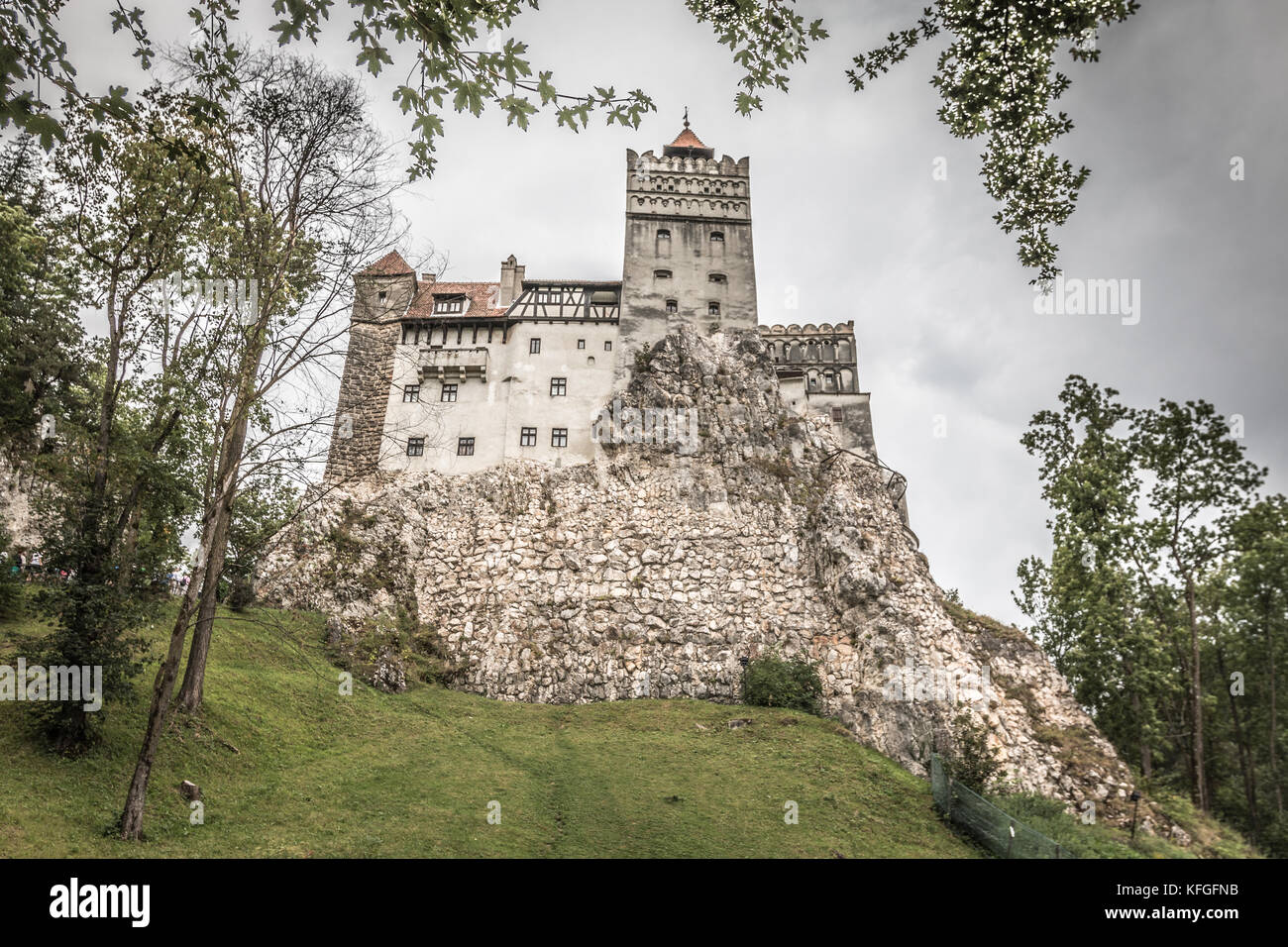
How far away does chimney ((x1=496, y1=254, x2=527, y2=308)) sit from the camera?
153ft

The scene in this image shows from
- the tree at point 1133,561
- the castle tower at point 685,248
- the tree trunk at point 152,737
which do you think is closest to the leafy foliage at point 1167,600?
the tree at point 1133,561

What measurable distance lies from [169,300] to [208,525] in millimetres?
6108

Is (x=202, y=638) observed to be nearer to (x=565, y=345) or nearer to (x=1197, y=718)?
(x=565, y=345)

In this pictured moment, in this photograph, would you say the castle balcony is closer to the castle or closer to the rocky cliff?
the castle

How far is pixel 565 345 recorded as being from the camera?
145 ft

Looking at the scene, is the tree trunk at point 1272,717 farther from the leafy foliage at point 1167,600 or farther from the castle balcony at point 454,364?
the castle balcony at point 454,364

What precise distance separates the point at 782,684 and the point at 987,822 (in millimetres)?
10979

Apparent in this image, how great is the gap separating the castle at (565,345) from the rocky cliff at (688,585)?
82.7 inches

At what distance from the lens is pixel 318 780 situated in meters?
19.0

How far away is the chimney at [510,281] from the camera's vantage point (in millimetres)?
46781

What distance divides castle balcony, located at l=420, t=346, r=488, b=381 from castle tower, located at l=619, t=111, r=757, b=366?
8.41m

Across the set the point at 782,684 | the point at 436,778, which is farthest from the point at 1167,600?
the point at 436,778
